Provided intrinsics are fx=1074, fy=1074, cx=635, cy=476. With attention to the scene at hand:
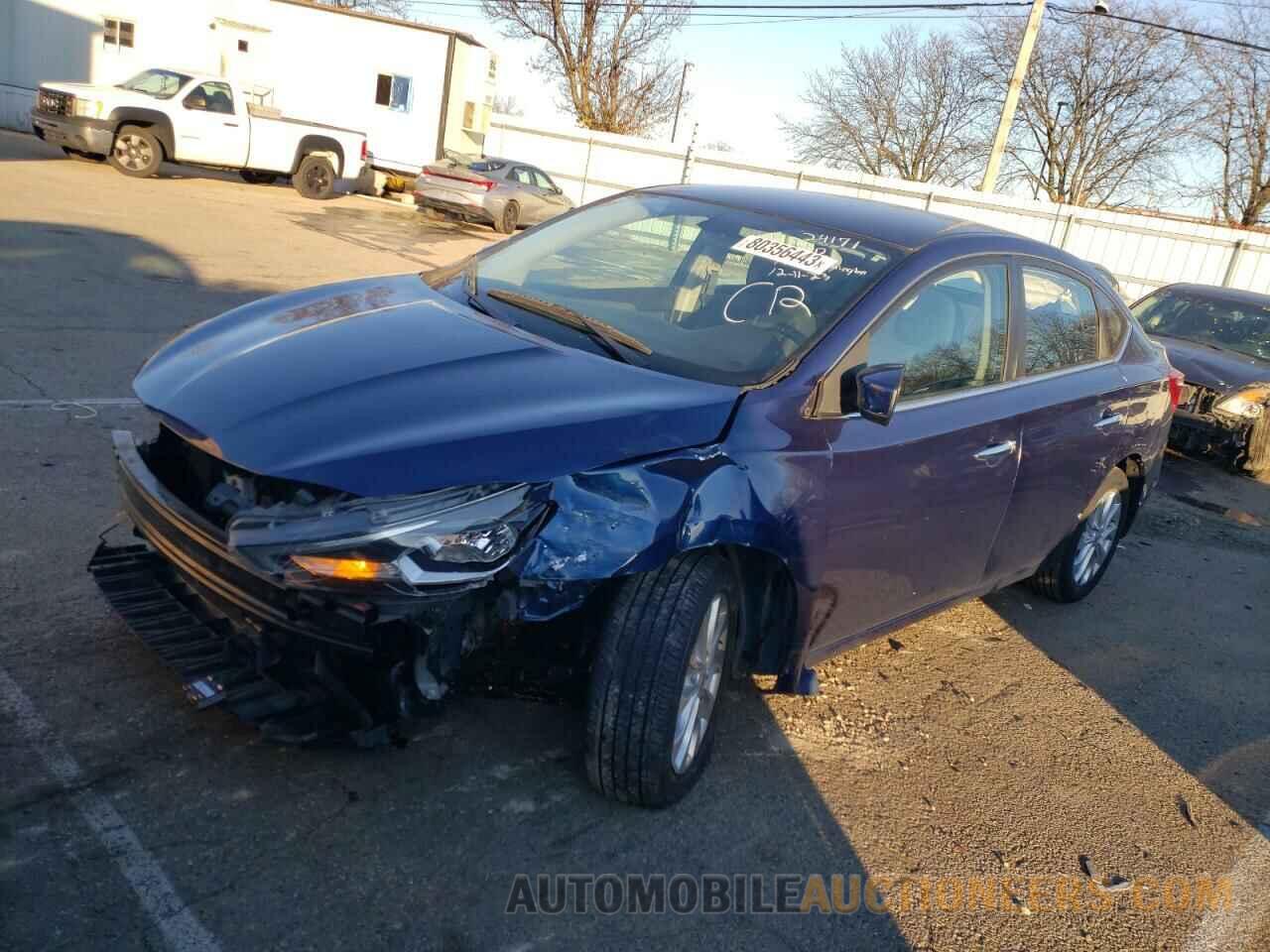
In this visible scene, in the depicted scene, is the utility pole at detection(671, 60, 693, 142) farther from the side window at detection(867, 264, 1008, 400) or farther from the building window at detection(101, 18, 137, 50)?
the side window at detection(867, 264, 1008, 400)

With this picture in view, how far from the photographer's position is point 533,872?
284 centimetres

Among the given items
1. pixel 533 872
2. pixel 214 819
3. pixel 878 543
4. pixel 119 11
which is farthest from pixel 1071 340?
pixel 119 11

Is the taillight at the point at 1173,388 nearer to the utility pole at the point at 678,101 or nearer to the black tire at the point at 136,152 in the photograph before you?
the black tire at the point at 136,152

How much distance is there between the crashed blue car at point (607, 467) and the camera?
8.81 ft

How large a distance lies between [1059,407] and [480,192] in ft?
56.1

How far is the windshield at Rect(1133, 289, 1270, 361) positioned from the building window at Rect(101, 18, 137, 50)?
2211cm

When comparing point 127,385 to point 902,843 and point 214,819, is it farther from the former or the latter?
point 902,843

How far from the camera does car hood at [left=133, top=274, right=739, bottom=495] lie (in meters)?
2.69

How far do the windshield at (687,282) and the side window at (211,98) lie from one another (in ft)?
52.3

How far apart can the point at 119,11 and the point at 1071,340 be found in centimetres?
2475

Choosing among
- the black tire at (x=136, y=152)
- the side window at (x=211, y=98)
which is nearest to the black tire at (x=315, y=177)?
the side window at (x=211, y=98)

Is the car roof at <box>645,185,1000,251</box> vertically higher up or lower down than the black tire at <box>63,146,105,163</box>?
higher up

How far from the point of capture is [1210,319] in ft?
34.5

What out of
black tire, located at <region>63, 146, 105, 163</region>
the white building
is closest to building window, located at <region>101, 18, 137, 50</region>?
the white building
